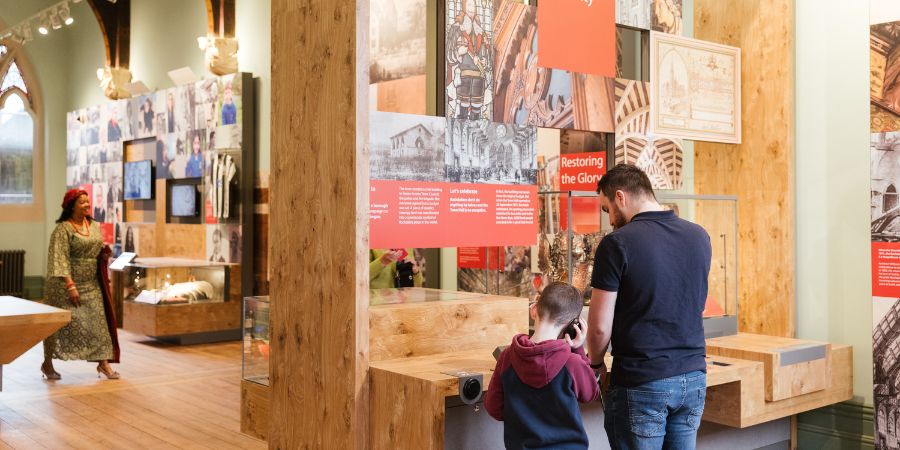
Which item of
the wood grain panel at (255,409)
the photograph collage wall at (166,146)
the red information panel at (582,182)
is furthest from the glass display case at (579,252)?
the photograph collage wall at (166,146)

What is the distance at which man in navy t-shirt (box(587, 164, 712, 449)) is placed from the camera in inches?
115

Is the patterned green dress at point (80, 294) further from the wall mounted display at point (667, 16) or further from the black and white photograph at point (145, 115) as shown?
the wall mounted display at point (667, 16)

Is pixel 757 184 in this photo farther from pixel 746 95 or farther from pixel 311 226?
pixel 311 226

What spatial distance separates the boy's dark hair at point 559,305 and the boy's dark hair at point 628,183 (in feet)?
1.33

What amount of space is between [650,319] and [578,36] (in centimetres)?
222

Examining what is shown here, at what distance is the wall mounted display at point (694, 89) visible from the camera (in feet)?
17.0

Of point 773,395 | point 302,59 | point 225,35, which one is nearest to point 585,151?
point 773,395

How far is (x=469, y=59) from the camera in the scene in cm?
422

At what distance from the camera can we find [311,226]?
3.75m

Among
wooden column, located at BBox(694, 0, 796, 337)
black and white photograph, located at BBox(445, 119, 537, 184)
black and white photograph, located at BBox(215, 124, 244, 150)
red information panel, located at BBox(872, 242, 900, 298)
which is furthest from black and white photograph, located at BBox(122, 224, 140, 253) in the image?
red information panel, located at BBox(872, 242, 900, 298)

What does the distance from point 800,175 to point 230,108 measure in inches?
284

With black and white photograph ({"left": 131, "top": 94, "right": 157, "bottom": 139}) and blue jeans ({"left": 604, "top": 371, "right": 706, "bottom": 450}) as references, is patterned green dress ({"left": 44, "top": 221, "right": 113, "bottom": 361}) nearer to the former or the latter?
black and white photograph ({"left": 131, "top": 94, "right": 157, "bottom": 139})

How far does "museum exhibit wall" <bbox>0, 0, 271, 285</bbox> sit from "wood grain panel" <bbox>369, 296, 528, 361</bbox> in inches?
350

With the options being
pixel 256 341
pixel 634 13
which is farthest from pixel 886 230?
pixel 256 341
